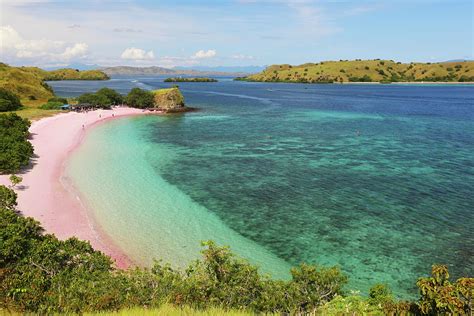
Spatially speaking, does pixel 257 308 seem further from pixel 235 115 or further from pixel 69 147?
pixel 235 115

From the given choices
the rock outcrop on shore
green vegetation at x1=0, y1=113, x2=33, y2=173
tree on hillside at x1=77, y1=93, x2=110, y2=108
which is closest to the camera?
green vegetation at x1=0, y1=113, x2=33, y2=173

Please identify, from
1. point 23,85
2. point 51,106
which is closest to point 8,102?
point 51,106

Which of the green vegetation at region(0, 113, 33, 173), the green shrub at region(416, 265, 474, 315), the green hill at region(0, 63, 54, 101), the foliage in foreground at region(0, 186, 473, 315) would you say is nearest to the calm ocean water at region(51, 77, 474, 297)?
the green vegetation at region(0, 113, 33, 173)

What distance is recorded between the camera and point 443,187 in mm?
38000

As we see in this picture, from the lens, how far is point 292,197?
3506 centimetres

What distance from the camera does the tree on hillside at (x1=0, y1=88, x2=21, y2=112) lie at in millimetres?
82500

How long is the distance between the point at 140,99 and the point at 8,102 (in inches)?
1376

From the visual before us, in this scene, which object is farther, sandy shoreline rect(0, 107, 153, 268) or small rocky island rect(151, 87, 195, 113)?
small rocky island rect(151, 87, 195, 113)

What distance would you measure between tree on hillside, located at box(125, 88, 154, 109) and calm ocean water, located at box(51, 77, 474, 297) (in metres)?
35.9

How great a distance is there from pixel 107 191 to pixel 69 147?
81.6ft

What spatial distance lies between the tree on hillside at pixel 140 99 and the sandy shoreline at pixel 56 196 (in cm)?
4125

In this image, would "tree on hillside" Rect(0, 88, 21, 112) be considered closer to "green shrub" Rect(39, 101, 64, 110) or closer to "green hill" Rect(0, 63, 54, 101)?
"green shrub" Rect(39, 101, 64, 110)

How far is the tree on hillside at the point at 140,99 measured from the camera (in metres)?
105

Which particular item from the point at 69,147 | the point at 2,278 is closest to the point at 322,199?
the point at 2,278
